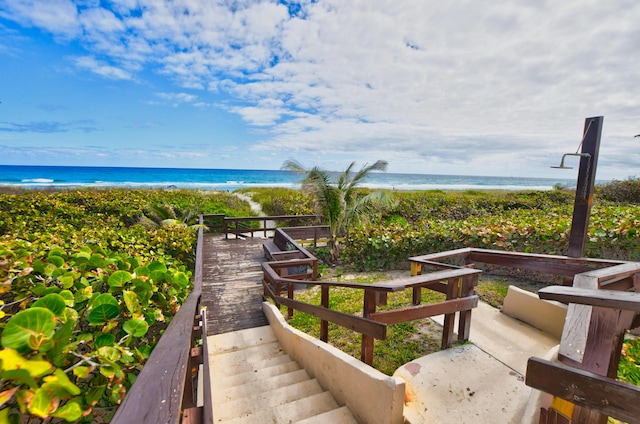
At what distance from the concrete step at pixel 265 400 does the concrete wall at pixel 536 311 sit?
8.51 ft

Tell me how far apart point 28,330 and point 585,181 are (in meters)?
4.26

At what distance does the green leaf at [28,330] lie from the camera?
921mm

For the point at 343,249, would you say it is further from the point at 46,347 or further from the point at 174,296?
the point at 46,347

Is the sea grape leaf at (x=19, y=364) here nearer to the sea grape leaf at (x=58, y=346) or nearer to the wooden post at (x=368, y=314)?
the sea grape leaf at (x=58, y=346)

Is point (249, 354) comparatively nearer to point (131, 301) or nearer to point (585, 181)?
point (131, 301)

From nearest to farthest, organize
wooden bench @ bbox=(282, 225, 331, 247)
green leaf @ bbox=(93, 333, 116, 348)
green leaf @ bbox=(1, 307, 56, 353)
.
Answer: green leaf @ bbox=(1, 307, 56, 353) → green leaf @ bbox=(93, 333, 116, 348) → wooden bench @ bbox=(282, 225, 331, 247)

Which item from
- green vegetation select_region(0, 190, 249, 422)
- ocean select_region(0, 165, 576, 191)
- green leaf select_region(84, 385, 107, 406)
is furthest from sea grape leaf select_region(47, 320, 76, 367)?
ocean select_region(0, 165, 576, 191)

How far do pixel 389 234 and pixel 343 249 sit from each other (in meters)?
1.45

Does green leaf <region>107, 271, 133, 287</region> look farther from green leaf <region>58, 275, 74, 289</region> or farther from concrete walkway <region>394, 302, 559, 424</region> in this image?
concrete walkway <region>394, 302, 559, 424</region>

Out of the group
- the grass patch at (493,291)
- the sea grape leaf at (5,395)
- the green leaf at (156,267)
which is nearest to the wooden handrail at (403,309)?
the grass patch at (493,291)

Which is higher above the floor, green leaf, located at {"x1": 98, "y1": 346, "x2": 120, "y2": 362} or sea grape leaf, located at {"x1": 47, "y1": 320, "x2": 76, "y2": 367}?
sea grape leaf, located at {"x1": 47, "y1": 320, "x2": 76, "y2": 367}

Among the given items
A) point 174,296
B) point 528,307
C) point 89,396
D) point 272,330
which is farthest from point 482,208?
point 89,396

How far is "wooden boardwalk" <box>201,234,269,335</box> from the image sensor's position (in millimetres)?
4812

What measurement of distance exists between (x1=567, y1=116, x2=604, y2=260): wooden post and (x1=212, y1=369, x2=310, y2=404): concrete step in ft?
10.9
